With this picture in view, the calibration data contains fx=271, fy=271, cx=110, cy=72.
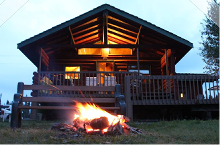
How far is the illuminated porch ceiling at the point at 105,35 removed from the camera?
11.9 metres

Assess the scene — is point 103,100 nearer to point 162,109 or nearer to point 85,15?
point 162,109

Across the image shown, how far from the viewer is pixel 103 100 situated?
6.41 m

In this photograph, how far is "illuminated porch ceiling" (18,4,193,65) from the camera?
11.9 meters

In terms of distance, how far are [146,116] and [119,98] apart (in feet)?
17.8

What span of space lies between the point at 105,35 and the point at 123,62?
7.58ft

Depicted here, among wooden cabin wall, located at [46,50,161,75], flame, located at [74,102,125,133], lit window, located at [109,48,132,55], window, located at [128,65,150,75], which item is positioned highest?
lit window, located at [109,48,132,55]

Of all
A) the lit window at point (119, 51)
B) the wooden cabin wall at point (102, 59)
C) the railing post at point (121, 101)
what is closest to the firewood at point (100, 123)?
the railing post at point (121, 101)

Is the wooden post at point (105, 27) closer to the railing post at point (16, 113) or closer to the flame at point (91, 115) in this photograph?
the flame at point (91, 115)

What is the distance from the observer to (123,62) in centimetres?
1506

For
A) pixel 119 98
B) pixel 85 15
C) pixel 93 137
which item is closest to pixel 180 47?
pixel 85 15

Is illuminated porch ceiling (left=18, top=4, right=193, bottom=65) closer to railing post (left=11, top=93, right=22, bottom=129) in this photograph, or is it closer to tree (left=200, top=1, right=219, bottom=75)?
tree (left=200, top=1, right=219, bottom=75)

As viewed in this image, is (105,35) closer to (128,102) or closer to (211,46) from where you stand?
(128,102)

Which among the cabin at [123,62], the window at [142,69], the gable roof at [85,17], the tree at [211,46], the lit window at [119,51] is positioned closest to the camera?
the cabin at [123,62]

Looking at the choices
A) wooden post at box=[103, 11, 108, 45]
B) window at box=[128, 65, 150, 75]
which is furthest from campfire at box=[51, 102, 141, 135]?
window at box=[128, 65, 150, 75]
